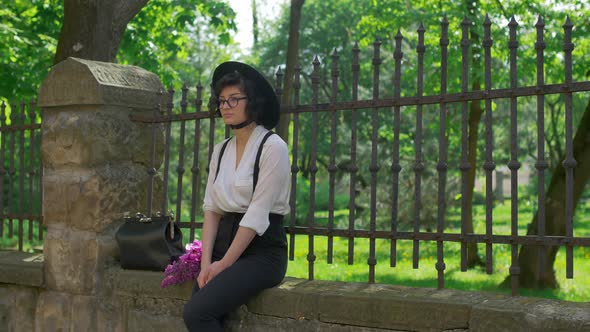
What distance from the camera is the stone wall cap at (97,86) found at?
4.82 metres

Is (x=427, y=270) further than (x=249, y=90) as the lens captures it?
Yes

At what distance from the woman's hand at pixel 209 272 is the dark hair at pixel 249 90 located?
788mm

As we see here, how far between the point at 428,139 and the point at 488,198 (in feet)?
67.5

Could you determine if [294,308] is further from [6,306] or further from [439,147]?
[6,306]

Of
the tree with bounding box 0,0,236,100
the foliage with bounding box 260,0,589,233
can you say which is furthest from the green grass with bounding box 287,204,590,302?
the tree with bounding box 0,0,236,100

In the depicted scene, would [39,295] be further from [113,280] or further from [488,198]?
[488,198]

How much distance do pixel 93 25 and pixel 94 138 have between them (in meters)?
2.37

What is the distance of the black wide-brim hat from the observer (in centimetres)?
392

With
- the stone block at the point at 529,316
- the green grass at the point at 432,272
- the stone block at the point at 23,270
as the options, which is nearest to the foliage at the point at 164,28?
the green grass at the point at 432,272

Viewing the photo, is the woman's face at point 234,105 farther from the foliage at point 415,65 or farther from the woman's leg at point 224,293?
the woman's leg at point 224,293

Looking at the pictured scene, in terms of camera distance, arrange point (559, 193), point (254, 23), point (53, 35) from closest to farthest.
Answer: point (559, 193) < point (53, 35) < point (254, 23)

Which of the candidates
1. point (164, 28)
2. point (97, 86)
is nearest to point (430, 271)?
point (164, 28)

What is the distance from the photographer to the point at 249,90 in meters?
3.89

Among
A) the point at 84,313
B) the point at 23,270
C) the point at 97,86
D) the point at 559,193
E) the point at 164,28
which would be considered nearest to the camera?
the point at 97,86
